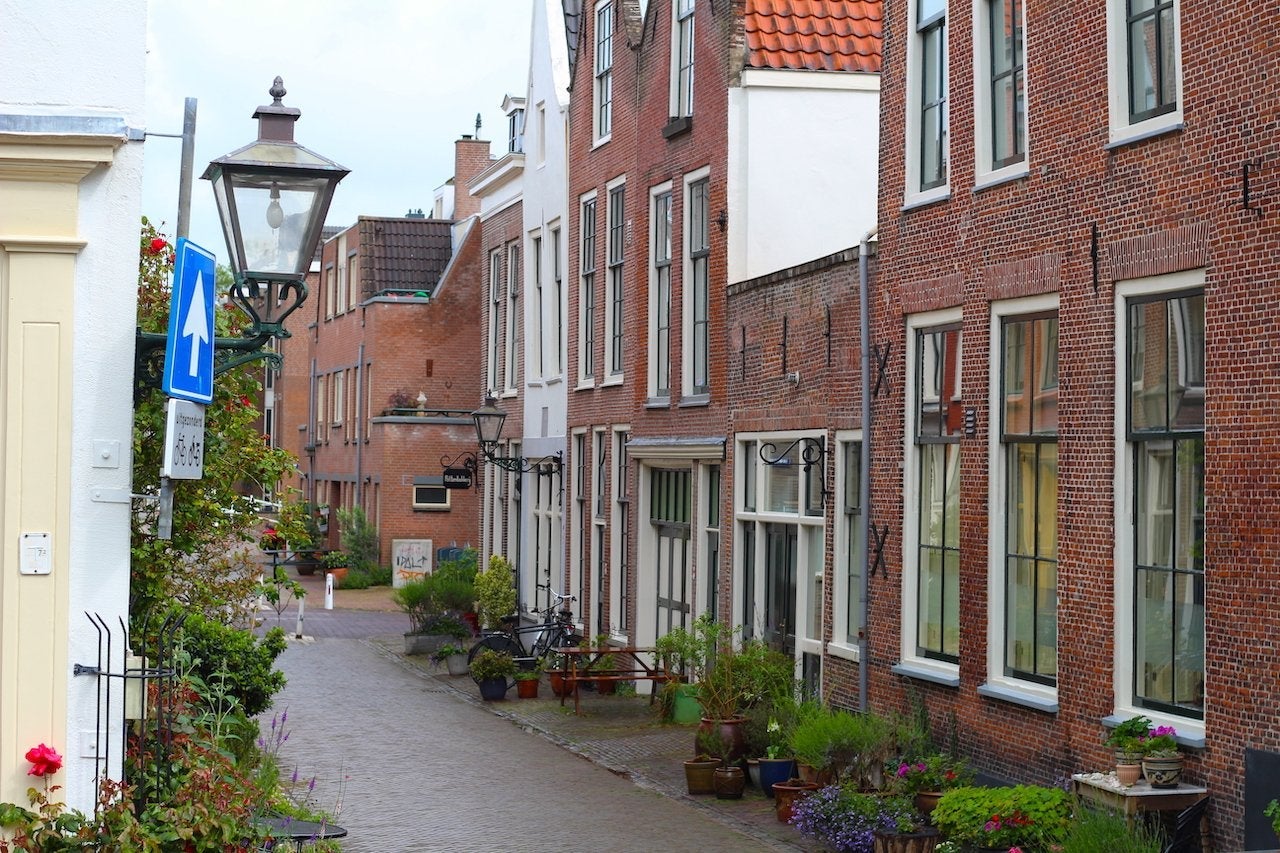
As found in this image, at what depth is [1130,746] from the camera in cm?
1039

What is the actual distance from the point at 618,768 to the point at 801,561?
2.56 metres

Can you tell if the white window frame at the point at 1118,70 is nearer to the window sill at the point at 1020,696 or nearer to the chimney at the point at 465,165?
the window sill at the point at 1020,696

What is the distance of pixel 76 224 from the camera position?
770cm

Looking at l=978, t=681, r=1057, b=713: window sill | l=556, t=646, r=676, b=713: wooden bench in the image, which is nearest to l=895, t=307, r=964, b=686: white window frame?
l=978, t=681, r=1057, b=713: window sill

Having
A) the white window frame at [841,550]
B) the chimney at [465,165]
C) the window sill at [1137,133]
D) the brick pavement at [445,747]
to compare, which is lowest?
the brick pavement at [445,747]

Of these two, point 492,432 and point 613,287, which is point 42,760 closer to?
point 613,287

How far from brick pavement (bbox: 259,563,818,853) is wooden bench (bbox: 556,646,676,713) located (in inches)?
10.5

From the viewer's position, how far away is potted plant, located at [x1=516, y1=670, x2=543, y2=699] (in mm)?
21469

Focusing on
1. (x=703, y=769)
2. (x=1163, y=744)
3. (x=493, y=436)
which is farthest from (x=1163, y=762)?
(x=493, y=436)

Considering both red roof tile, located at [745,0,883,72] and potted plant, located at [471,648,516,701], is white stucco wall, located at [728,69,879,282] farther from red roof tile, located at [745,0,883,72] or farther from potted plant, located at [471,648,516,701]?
potted plant, located at [471,648,516,701]

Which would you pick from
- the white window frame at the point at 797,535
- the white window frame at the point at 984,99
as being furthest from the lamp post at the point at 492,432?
the white window frame at the point at 984,99

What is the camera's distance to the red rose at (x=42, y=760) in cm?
752

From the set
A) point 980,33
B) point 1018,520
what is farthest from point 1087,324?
point 980,33

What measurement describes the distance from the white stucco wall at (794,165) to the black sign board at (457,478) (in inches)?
629
